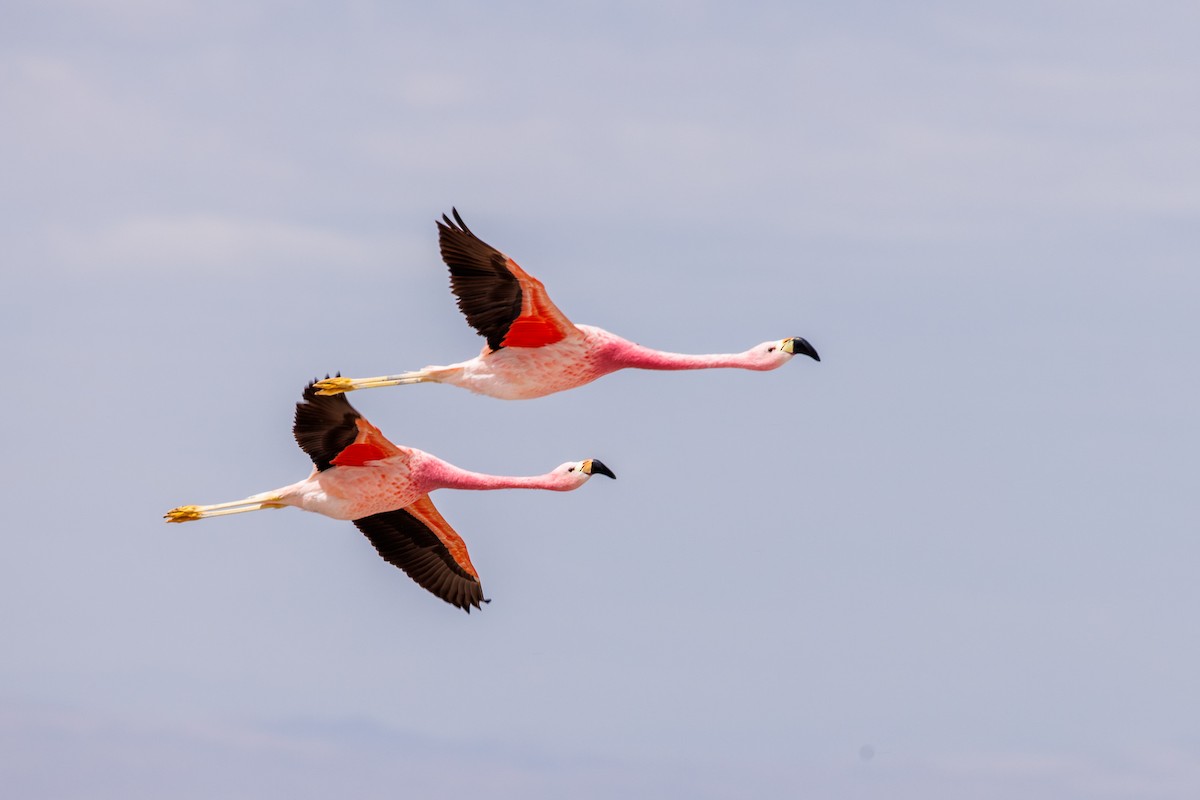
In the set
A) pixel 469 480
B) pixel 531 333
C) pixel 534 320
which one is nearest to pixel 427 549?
pixel 469 480

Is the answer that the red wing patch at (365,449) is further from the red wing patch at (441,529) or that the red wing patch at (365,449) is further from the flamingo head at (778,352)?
the flamingo head at (778,352)

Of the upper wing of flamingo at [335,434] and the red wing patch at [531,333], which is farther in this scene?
the upper wing of flamingo at [335,434]

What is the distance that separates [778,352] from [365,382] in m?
7.52

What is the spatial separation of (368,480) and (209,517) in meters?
3.72

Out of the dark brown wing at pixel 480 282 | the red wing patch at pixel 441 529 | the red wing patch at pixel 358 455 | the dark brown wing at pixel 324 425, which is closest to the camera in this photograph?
the dark brown wing at pixel 480 282

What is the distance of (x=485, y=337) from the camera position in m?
42.8

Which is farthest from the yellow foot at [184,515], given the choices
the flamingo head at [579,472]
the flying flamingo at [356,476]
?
the flamingo head at [579,472]

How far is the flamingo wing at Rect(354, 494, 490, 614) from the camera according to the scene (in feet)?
159

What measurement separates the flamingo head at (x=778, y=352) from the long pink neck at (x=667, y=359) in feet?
0.39

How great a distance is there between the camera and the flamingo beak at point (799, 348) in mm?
43406

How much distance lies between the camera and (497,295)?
42.3m

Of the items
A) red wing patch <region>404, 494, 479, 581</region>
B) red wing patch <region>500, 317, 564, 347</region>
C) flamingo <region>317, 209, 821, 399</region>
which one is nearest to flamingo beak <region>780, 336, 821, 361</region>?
flamingo <region>317, 209, 821, 399</region>

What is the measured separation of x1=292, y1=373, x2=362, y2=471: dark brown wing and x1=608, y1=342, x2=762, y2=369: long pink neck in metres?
4.98

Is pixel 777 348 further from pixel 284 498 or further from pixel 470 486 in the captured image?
pixel 284 498
